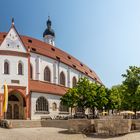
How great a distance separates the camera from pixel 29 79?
56.1 meters

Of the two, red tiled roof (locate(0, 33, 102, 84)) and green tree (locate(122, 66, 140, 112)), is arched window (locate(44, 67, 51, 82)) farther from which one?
green tree (locate(122, 66, 140, 112))

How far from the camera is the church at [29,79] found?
5416cm

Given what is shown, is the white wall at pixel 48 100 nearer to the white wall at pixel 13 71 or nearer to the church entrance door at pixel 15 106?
the church entrance door at pixel 15 106

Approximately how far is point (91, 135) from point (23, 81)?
2194 centimetres

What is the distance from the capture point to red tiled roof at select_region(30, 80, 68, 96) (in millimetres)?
57031

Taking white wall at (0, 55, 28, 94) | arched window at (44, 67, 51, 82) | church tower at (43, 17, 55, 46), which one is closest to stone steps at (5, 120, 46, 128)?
white wall at (0, 55, 28, 94)

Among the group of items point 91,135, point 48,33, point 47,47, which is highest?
point 48,33

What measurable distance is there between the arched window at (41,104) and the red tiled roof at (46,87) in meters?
1.31

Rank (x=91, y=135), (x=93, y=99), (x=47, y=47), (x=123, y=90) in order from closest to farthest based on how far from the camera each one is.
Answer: (x=91, y=135), (x=123, y=90), (x=93, y=99), (x=47, y=47)

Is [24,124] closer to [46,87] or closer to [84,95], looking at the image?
[84,95]

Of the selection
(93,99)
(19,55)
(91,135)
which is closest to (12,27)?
(19,55)


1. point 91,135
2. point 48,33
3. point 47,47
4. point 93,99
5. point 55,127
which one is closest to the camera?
point 91,135

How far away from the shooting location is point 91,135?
3547 cm

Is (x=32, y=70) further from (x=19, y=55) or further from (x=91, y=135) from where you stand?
(x=91, y=135)
